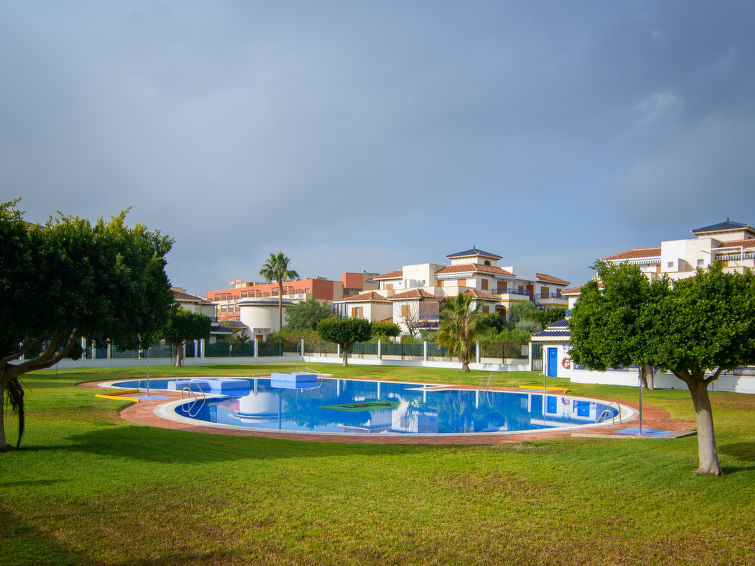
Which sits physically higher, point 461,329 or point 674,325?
point 674,325

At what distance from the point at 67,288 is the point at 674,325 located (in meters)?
9.61

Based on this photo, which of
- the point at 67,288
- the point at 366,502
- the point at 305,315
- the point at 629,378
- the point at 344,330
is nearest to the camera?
the point at 366,502

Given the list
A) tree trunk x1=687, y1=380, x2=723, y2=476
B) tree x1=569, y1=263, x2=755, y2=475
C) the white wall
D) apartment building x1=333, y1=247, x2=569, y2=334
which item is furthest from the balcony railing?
tree x1=569, y1=263, x2=755, y2=475

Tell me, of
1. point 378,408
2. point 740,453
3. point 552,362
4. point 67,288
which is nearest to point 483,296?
point 552,362

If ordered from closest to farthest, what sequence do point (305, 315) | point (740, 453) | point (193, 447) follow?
point (740, 453)
point (193, 447)
point (305, 315)

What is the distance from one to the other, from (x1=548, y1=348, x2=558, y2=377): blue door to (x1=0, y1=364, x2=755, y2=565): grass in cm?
2061

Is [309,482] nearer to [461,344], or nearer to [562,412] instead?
[562,412]

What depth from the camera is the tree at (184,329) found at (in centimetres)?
3808

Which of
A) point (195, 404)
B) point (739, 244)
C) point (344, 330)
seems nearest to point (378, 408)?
point (195, 404)

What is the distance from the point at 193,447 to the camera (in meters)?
12.0

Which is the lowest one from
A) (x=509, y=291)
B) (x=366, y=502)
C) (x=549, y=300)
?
(x=366, y=502)

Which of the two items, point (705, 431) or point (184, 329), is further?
point (184, 329)

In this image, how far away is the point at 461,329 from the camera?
37.1m

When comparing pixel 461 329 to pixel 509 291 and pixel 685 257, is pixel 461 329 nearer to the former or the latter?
pixel 685 257
